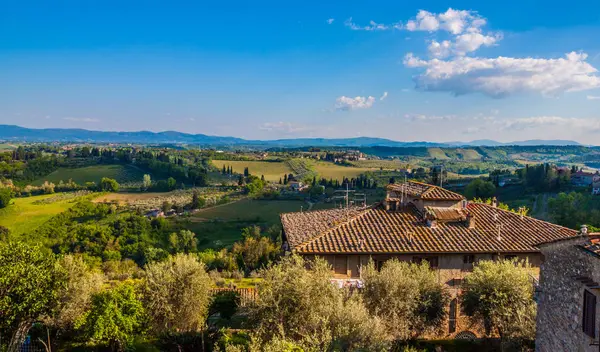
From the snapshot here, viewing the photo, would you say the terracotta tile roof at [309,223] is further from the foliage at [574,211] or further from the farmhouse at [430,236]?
the foliage at [574,211]

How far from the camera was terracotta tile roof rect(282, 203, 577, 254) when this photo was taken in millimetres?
20172

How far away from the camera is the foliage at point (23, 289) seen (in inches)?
650

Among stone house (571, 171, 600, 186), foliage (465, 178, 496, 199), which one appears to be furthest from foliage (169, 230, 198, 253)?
stone house (571, 171, 600, 186)

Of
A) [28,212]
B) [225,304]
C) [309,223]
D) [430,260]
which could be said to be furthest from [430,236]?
[28,212]

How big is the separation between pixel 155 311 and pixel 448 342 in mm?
13379

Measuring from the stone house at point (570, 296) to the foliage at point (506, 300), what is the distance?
1114 mm

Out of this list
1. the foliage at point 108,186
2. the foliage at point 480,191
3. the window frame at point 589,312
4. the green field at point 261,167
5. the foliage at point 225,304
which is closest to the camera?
the window frame at point 589,312

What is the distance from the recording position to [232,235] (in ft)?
240

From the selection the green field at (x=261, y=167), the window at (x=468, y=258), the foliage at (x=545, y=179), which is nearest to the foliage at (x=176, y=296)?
the window at (x=468, y=258)

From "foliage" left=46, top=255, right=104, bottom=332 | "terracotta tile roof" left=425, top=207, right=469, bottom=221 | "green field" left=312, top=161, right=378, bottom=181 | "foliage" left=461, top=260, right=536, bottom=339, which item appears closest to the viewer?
"foliage" left=461, top=260, right=536, bottom=339

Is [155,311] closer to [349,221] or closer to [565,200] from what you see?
[349,221]

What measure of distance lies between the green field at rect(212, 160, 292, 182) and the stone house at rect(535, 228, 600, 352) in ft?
411

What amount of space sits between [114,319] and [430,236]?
594 inches

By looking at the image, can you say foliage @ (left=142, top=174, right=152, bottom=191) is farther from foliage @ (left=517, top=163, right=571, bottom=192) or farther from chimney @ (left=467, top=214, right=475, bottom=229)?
chimney @ (left=467, top=214, right=475, bottom=229)
